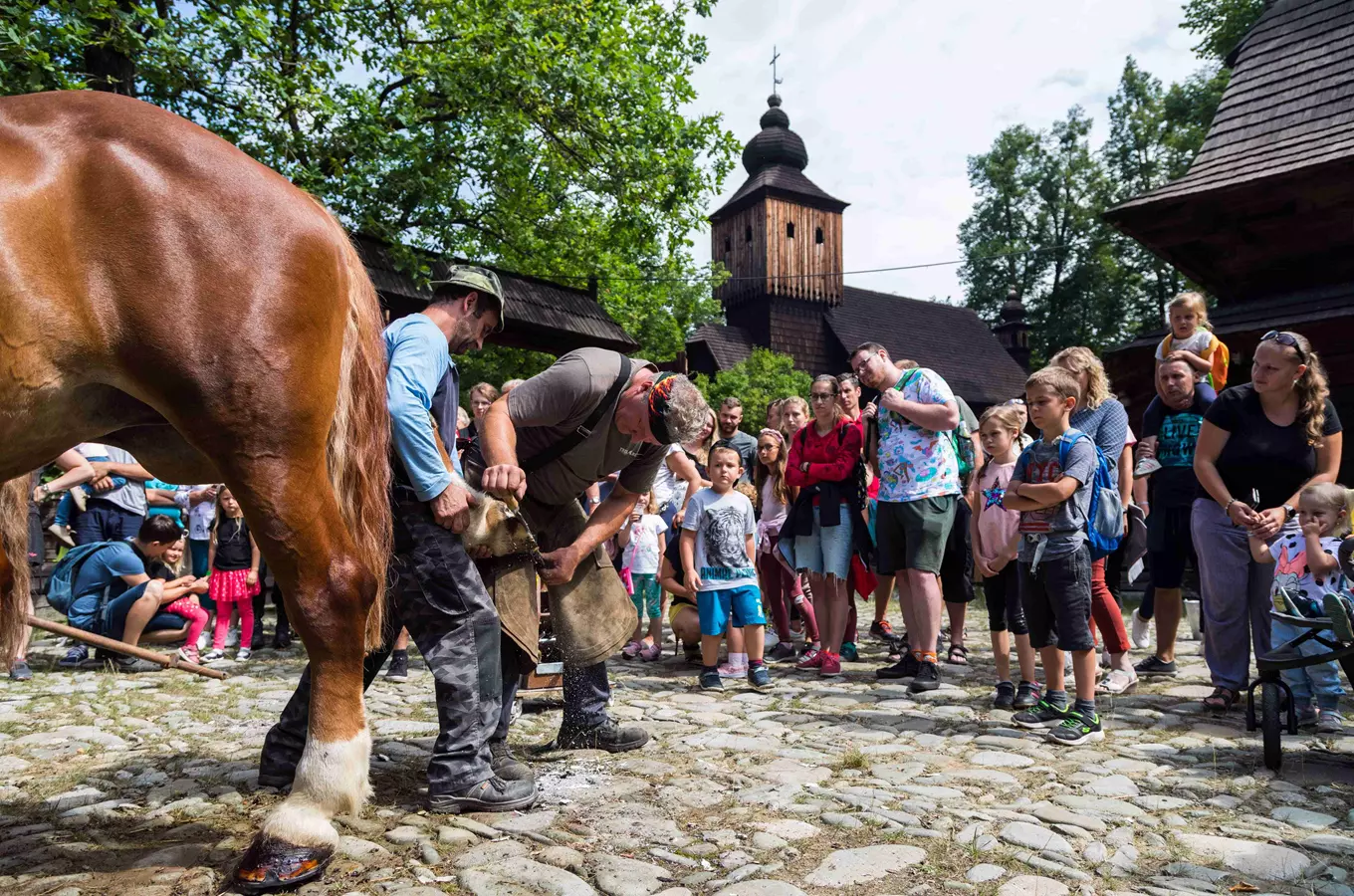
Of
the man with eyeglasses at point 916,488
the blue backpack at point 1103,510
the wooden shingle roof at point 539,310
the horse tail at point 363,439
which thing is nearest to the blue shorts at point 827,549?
the man with eyeglasses at point 916,488

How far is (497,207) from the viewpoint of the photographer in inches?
802

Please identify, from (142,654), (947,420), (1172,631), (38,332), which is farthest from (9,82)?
(1172,631)

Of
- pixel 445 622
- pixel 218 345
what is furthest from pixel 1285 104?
pixel 218 345

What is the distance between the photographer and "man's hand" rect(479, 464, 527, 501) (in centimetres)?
337

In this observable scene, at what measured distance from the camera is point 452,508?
319cm

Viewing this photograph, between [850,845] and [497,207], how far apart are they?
19161mm

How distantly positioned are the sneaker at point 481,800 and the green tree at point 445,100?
846 centimetres

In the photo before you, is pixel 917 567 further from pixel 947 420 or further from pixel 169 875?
pixel 169 875

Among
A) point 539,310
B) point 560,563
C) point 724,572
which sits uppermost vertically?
point 539,310

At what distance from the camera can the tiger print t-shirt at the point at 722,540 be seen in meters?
6.21

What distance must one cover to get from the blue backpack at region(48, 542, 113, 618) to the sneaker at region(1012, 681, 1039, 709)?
22.7 ft

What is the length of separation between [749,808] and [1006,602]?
2762 mm

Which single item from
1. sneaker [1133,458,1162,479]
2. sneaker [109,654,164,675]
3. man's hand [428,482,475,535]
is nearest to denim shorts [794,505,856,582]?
sneaker [1133,458,1162,479]

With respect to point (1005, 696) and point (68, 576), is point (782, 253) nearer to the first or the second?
point (68, 576)
